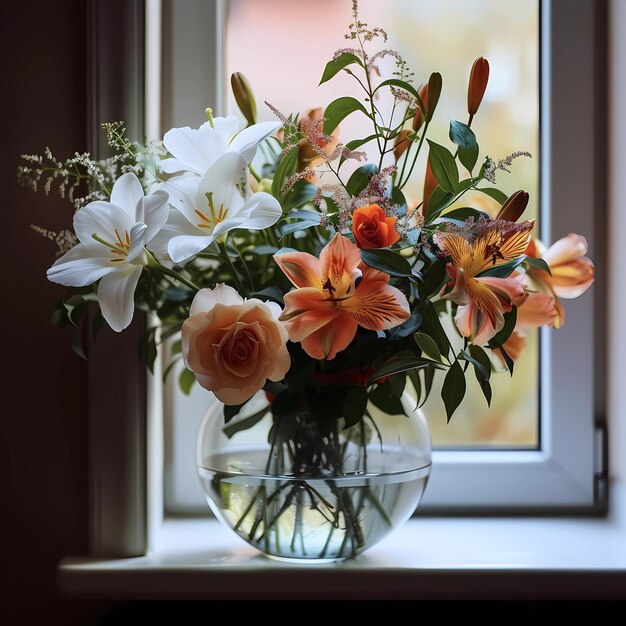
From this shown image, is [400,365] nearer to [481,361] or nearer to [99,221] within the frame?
[481,361]

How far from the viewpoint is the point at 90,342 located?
84cm

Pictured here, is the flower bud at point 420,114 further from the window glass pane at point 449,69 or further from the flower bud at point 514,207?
the window glass pane at point 449,69

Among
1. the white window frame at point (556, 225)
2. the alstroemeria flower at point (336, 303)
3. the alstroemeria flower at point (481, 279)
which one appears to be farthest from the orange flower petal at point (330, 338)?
the white window frame at point (556, 225)

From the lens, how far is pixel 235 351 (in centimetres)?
64

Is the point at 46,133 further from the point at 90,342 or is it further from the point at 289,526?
the point at 289,526

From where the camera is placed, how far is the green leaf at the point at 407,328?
675mm

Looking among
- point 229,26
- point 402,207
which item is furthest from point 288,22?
point 402,207

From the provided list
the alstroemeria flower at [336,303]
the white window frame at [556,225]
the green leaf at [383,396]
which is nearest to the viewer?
the alstroemeria flower at [336,303]

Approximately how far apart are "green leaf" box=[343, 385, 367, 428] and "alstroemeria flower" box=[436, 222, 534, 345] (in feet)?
0.39

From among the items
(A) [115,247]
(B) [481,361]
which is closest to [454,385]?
(B) [481,361]

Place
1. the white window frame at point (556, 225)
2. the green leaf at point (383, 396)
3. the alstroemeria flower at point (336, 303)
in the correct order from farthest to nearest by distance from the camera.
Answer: the white window frame at point (556, 225), the green leaf at point (383, 396), the alstroemeria flower at point (336, 303)

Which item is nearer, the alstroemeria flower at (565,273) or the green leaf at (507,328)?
the green leaf at (507,328)

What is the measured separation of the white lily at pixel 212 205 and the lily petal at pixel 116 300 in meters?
0.05

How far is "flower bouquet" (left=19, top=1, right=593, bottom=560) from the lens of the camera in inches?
25.5
